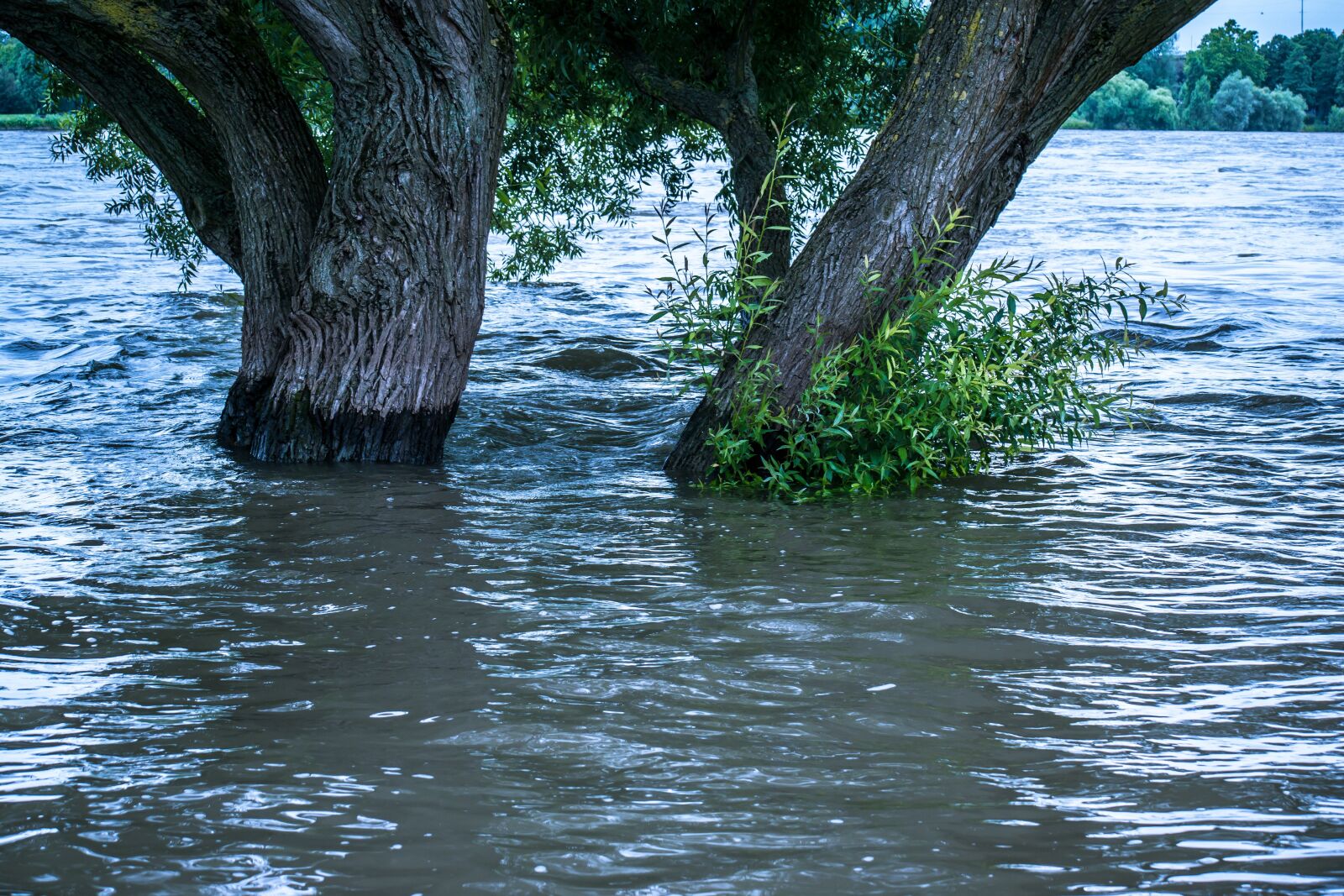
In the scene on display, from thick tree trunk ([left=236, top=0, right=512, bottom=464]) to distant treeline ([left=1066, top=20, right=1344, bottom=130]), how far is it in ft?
253

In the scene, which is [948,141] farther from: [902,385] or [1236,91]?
[1236,91]

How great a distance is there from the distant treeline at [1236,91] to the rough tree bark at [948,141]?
248ft

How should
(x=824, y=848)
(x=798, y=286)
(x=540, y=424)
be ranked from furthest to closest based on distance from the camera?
(x=540, y=424) < (x=798, y=286) < (x=824, y=848)

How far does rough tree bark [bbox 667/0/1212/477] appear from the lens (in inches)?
250

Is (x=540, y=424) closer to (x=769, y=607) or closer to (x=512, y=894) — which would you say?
(x=769, y=607)

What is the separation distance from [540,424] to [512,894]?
6294mm

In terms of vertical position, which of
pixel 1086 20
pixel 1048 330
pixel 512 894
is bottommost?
pixel 512 894

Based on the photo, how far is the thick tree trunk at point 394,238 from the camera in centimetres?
662

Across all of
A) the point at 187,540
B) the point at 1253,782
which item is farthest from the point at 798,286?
the point at 1253,782

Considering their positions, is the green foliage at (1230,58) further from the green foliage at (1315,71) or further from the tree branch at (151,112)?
the tree branch at (151,112)

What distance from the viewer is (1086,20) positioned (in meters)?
6.39

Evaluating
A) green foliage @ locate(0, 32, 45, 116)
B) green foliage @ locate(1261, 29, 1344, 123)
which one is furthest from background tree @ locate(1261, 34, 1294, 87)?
green foliage @ locate(0, 32, 45, 116)

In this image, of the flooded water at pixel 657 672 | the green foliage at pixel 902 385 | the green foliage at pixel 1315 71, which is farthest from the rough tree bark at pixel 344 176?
the green foliage at pixel 1315 71

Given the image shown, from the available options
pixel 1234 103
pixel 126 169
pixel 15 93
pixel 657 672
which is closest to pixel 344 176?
pixel 657 672
